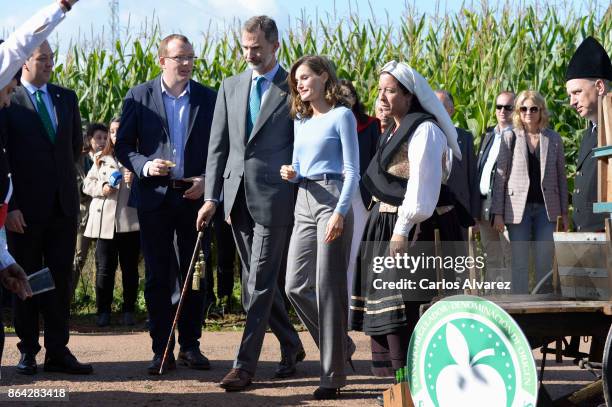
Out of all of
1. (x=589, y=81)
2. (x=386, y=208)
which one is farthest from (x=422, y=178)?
(x=589, y=81)

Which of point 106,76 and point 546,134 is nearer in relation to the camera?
point 546,134

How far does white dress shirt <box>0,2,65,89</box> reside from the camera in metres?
4.82

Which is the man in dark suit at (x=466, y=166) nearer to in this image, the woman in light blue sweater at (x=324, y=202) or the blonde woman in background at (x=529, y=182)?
the blonde woman in background at (x=529, y=182)

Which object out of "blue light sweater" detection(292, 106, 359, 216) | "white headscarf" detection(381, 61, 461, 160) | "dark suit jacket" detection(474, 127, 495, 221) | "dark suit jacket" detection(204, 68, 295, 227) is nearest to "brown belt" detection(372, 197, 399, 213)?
"white headscarf" detection(381, 61, 461, 160)

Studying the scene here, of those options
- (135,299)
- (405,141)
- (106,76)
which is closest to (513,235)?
(135,299)

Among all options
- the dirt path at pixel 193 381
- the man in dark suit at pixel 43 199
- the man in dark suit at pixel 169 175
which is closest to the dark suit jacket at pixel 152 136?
the man in dark suit at pixel 169 175

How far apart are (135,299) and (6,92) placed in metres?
5.87

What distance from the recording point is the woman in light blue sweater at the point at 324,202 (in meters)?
6.74

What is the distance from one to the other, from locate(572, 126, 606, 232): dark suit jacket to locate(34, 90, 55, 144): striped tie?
11.4ft

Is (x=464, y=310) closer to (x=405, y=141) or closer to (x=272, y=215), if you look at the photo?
(x=405, y=141)

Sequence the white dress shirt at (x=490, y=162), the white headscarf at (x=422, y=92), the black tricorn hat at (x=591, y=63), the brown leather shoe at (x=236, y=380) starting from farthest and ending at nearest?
the white dress shirt at (x=490, y=162)
the brown leather shoe at (x=236, y=380)
the black tricorn hat at (x=591, y=63)
the white headscarf at (x=422, y=92)

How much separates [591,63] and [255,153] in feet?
6.98

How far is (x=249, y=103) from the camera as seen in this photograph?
24.6ft

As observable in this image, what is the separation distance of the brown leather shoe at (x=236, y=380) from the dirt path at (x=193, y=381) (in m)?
0.06
